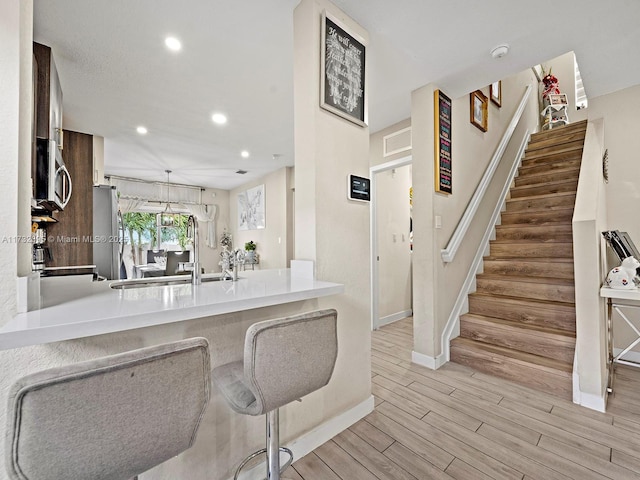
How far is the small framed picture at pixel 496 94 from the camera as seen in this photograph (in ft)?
11.7

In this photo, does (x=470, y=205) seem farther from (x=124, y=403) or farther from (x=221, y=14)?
(x=124, y=403)

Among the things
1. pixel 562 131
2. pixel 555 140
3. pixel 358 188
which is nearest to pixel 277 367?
pixel 358 188

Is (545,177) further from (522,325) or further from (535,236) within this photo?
(522,325)

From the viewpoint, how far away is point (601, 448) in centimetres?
158

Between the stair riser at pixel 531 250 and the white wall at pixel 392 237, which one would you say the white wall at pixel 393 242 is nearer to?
the white wall at pixel 392 237

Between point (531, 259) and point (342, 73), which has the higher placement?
point (342, 73)

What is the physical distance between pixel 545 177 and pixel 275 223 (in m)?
4.37

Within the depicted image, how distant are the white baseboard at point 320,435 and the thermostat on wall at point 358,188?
1.35 metres

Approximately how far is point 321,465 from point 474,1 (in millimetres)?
2770

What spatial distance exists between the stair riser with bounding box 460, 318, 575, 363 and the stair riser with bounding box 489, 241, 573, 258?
0.94 m

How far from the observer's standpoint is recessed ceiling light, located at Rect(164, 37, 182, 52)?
203 cm

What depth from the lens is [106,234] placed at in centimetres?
332

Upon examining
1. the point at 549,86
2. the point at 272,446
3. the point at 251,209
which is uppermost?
the point at 549,86

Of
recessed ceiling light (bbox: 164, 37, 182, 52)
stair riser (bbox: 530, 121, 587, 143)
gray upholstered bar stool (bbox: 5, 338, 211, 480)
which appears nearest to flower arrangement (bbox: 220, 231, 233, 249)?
recessed ceiling light (bbox: 164, 37, 182, 52)
